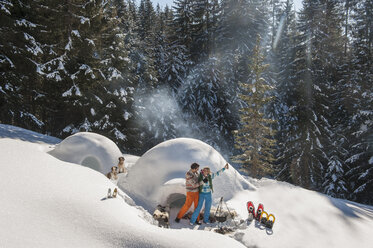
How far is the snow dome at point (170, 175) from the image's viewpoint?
8.16m

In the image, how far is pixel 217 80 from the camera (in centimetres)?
2881

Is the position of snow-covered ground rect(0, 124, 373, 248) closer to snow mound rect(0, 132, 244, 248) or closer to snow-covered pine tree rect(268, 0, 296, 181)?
snow mound rect(0, 132, 244, 248)

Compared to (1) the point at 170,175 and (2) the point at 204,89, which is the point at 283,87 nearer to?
(2) the point at 204,89

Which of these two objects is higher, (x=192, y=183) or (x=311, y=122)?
(x=311, y=122)

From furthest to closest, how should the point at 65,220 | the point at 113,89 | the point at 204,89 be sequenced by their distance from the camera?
the point at 204,89, the point at 113,89, the point at 65,220

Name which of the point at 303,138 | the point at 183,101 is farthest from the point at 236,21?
the point at 303,138

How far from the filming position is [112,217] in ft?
14.5

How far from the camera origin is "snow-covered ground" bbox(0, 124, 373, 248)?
12.0ft

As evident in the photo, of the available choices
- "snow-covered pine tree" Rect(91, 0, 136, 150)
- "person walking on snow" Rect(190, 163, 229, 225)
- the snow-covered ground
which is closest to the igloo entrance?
the snow-covered ground

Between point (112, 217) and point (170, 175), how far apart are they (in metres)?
4.06

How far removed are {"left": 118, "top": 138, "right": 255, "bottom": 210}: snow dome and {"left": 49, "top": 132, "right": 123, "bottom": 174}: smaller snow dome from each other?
2695mm

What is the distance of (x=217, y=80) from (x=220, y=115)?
4.03 meters

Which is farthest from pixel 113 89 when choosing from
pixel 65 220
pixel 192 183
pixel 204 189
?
pixel 65 220

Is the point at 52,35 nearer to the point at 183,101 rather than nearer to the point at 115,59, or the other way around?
the point at 115,59
